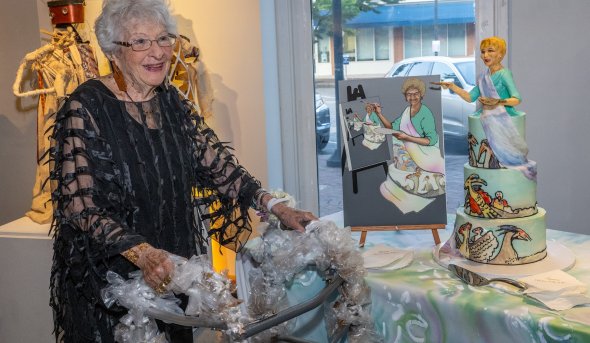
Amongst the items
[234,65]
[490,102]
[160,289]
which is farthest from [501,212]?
[234,65]

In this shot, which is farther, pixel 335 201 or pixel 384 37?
pixel 335 201

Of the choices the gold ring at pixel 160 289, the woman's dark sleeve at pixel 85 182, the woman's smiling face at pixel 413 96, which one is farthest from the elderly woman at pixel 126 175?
the woman's smiling face at pixel 413 96

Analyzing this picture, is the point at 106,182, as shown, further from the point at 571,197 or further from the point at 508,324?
the point at 571,197

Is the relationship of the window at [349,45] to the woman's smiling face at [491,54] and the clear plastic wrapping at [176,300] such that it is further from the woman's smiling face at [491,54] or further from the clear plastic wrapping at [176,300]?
the clear plastic wrapping at [176,300]

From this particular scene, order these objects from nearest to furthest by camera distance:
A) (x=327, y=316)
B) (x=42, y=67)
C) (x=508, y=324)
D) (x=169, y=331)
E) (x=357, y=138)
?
(x=508, y=324)
(x=169, y=331)
(x=327, y=316)
(x=357, y=138)
(x=42, y=67)

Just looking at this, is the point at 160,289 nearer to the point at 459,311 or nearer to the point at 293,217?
the point at 293,217

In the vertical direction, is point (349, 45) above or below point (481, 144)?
above

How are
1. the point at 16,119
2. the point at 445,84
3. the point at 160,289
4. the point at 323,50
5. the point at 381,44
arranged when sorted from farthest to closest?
the point at 16,119 → the point at 323,50 → the point at 381,44 → the point at 445,84 → the point at 160,289

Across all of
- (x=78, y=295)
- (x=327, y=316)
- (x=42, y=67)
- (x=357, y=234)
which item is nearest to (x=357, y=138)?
(x=357, y=234)

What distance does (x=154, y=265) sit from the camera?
1.37 m

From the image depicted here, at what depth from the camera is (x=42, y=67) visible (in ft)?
8.98

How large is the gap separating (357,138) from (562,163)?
2.64ft

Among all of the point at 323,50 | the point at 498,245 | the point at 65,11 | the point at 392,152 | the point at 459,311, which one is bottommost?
the point at 459,311

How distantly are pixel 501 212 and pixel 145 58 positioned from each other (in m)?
0.95
